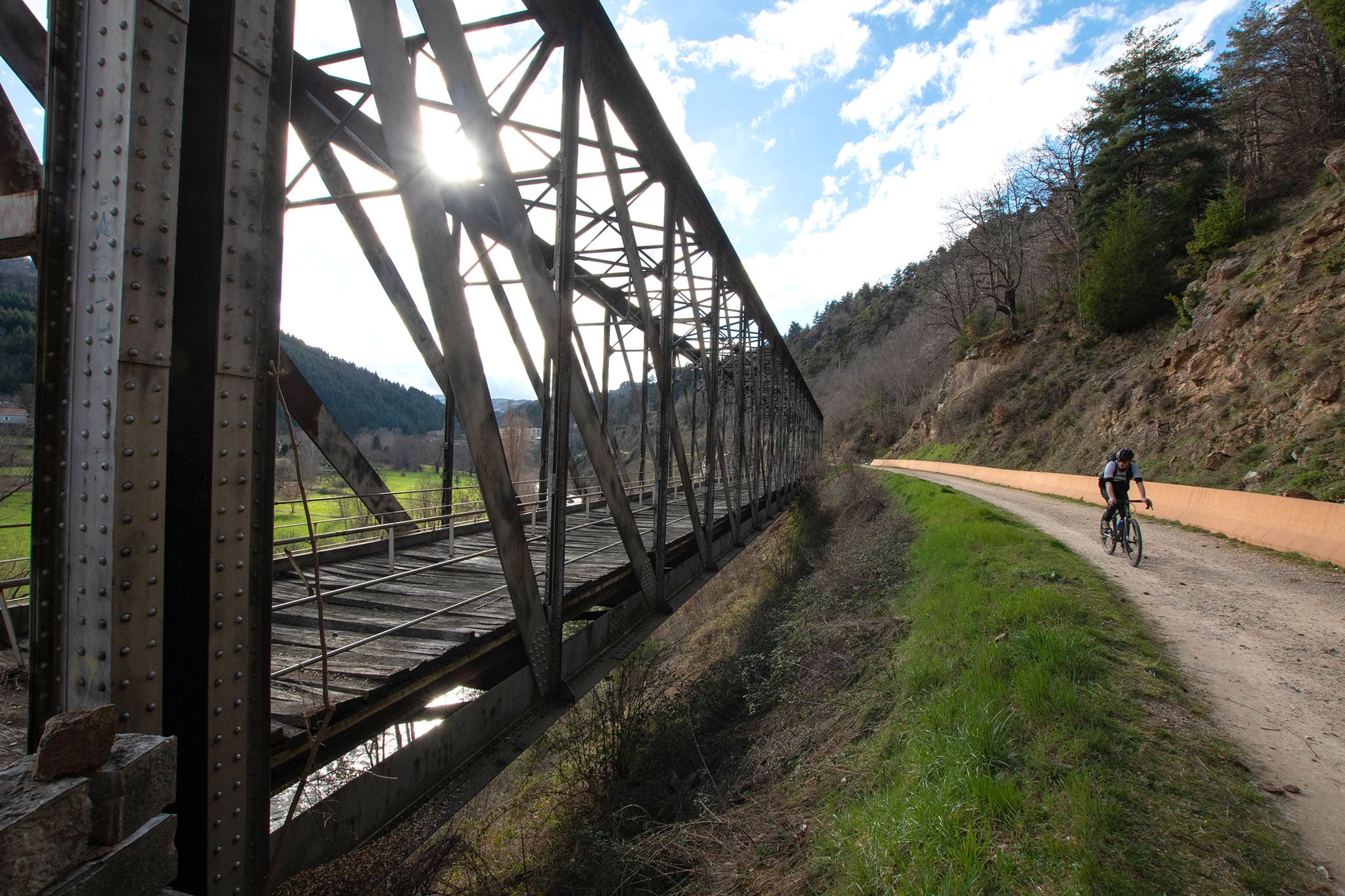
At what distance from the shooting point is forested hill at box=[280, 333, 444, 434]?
110ft

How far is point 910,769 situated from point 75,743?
4.20 m

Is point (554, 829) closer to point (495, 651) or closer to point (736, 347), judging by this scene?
point (495, 651)

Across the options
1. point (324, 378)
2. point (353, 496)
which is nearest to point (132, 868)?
point (353, 496)

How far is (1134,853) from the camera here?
9.20 feet

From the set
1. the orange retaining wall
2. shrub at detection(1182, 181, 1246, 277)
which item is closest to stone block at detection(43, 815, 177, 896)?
the orange retaining wall

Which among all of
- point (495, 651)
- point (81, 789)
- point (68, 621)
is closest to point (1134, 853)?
point (495, 651)

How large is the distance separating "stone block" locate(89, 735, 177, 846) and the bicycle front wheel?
10.5 meters

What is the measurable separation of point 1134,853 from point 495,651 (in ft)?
11.6

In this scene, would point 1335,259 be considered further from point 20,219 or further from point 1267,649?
point 20,219

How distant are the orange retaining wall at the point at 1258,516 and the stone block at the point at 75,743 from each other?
12.6 m

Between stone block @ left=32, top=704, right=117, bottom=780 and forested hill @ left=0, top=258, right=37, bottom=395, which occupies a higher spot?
forested hill @ left=0, top=258, right=37, bottom=395

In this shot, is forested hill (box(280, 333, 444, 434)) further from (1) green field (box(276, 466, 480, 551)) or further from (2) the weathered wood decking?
(2) the weathered wood decking

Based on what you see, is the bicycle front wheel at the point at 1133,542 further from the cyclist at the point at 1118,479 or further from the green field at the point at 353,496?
the green field at the point at 353,496

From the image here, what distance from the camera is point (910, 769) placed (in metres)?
4.01
